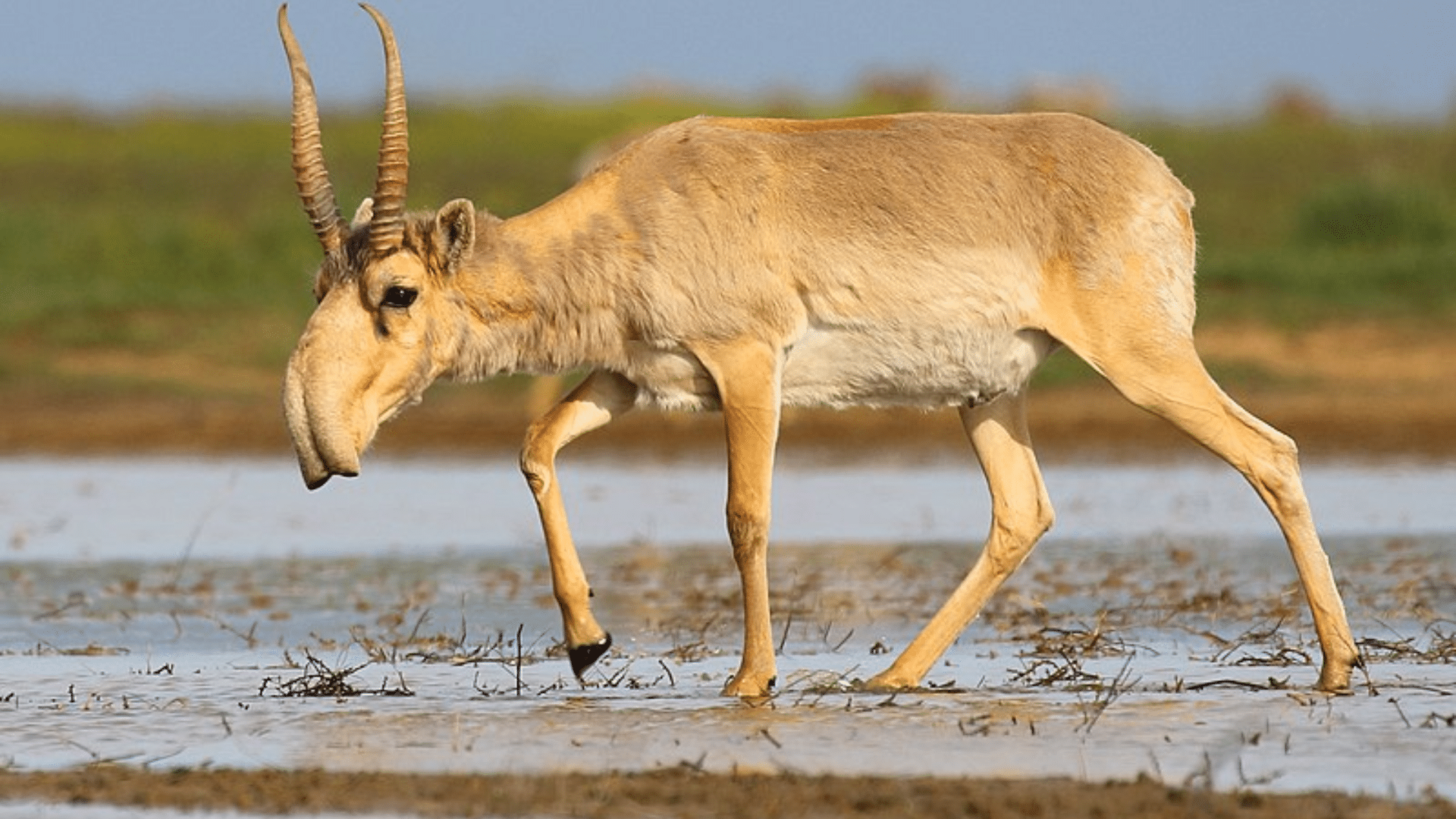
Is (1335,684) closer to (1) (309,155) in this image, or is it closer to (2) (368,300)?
(2) (368,300)

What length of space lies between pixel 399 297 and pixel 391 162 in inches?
17.4

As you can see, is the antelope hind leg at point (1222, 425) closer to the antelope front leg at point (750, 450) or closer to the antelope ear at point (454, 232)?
the antelope front leg at point (750, 450)

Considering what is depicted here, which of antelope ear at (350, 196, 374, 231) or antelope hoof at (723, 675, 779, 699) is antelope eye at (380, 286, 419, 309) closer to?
antelope ear at (350, 196, 374, 231)

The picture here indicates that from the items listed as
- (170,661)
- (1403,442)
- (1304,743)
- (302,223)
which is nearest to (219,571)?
(170,661)

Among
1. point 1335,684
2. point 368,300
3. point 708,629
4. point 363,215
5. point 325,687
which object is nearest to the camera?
point 1335,684

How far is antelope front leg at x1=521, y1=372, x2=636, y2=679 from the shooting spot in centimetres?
829

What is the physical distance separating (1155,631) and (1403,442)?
9058mm

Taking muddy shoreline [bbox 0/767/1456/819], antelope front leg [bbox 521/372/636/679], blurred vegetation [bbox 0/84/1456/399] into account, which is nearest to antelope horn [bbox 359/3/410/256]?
antelope front leg [bbox 521/372/636/679]

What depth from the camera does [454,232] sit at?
8.39 meters

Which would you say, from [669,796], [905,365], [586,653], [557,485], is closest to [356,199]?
[557,485]

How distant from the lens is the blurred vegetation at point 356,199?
75.3 ft

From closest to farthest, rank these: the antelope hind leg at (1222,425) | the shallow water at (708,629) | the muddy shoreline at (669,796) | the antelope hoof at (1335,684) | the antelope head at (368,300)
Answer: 1. the muddy shoreline at (669,796)
2. the shallow water at (708,629)
3. the antelope hoof at (1335,684)
4. the antelope head at (368,300)
5. the antelope hind leg at (1222,425)

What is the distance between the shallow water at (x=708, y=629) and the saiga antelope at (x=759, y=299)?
1.92 feet

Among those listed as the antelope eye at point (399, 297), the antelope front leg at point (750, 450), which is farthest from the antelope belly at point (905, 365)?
the antelope eye at point (399, 297)
